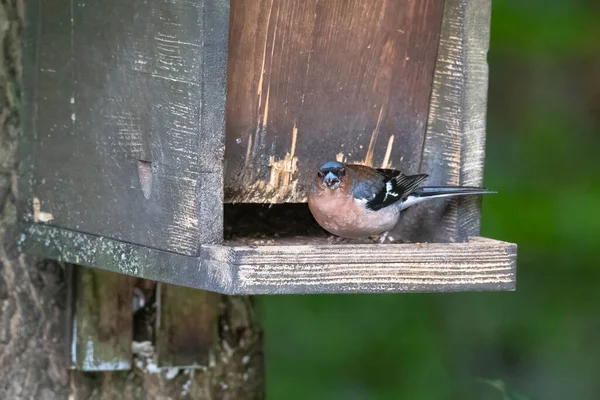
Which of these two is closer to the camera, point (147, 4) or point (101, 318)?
point (147, 4)

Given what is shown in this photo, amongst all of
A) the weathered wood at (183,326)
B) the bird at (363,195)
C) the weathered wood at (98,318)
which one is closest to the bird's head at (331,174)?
the bird at (363,195)

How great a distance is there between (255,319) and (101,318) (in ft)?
2.24

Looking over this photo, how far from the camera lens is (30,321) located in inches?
124

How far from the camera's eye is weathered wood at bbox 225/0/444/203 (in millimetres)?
2754

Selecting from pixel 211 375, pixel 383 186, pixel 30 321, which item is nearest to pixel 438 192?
pixel 383 186

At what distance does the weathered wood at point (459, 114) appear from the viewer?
9.71 ft

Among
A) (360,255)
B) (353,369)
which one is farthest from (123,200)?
(353,369)

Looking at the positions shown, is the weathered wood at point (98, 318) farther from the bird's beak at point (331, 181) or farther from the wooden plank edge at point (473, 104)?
the wooden plank edge at point (473, 104)

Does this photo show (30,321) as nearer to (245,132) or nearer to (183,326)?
(183,326)

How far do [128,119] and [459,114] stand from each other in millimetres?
1060

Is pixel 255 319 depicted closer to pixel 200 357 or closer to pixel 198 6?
pixel 200 357

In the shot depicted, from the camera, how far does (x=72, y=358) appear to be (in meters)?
3.18

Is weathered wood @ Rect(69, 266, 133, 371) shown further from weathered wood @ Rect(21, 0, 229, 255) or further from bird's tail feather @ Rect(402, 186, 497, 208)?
bird's tail feather @ Rect(402, 186, 497, 208)

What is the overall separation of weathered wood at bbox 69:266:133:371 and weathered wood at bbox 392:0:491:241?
1122 millimetres
